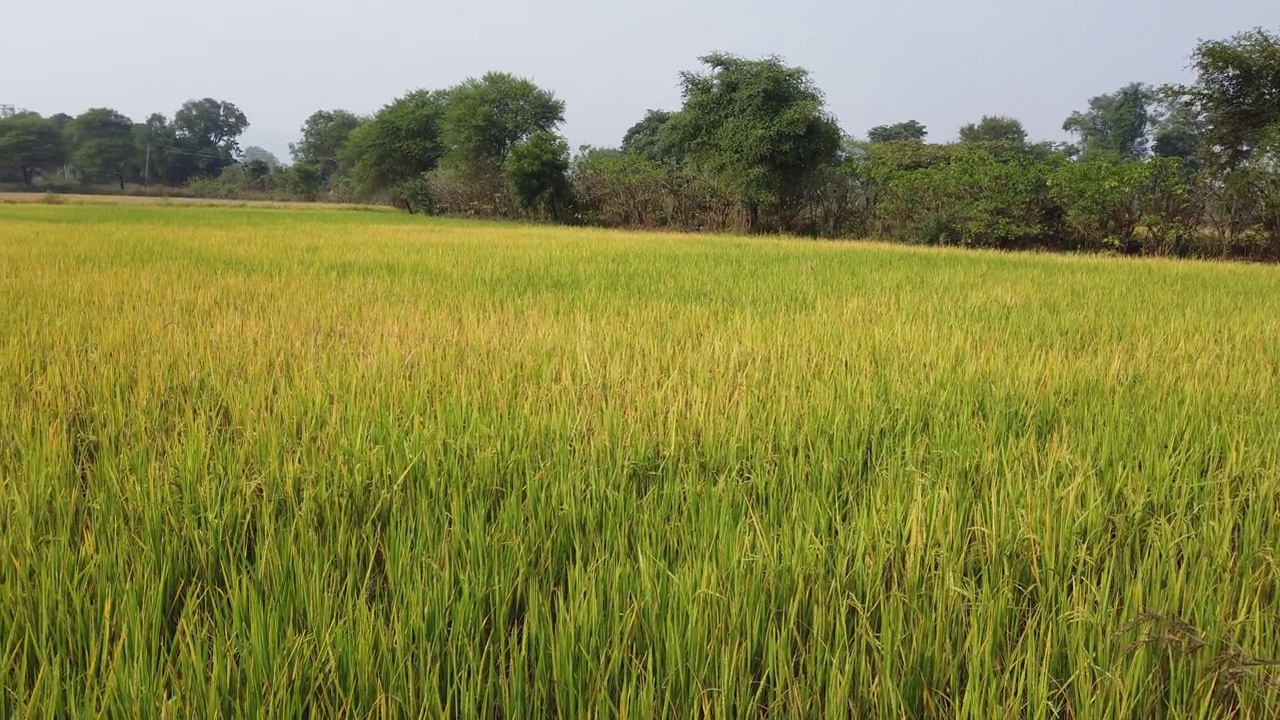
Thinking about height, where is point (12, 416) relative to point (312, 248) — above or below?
below

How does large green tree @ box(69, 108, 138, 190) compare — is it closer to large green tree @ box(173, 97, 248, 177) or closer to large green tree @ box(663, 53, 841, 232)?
large green tree @ box(173, 97, 248, 177)

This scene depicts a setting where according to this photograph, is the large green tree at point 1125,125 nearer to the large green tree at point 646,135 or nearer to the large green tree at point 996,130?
the large green tree at point 996,130

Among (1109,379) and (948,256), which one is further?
(948,256)

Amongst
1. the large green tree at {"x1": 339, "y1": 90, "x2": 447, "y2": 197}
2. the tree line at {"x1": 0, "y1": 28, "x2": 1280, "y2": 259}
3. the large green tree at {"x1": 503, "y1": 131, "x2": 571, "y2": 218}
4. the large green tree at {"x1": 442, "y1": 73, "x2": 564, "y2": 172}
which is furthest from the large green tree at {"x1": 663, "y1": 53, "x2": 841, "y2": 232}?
the large green tree at {"x1": 339, "y1": 90, "x2": 447, "y2": 197}

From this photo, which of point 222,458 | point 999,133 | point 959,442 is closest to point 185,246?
point 222,458

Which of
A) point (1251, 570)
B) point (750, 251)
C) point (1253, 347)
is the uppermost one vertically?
point (750, 251)

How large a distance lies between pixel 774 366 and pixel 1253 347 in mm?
2224

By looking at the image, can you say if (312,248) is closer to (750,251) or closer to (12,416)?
(750,251)

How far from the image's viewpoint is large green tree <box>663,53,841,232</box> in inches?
594

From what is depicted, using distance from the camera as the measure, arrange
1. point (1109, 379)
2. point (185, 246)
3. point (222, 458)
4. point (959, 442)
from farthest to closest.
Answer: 1. point (185, 246)
2. point (1109, 379)
3. point (959, 442)
4. point (222, 458)

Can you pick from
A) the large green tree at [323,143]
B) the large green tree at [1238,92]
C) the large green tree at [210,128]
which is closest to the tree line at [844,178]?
the large green tree at [1238,92]

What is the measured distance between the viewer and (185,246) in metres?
7.45

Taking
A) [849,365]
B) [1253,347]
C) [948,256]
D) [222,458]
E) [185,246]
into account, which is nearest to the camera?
[222,458]

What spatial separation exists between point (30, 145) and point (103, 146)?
16.9 feet
